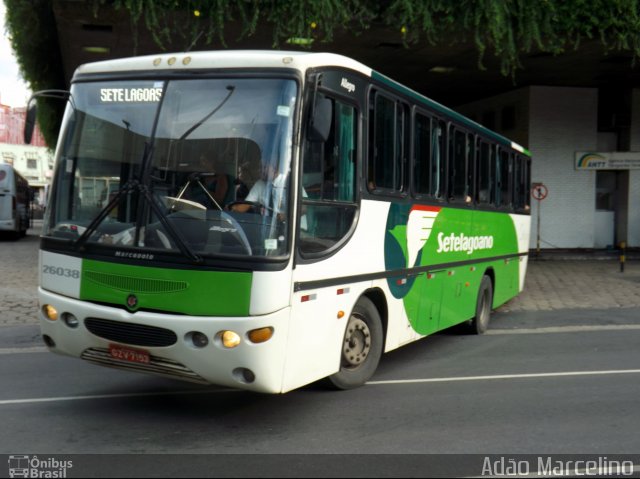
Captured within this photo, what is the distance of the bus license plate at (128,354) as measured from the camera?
5098 millimetres

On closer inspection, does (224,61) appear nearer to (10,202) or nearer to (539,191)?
(539,191)

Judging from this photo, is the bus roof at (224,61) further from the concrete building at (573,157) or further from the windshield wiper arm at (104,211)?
the concrete building at (573,157)

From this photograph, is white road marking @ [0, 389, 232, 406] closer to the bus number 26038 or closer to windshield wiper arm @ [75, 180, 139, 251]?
the bus number 26038

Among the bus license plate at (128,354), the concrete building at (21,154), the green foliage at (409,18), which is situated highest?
the concrete building at (21,154)

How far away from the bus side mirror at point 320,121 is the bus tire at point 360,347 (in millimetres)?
1689

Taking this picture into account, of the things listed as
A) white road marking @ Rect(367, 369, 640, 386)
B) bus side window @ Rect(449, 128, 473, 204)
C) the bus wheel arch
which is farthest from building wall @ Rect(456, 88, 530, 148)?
white road marking @ Rect(367, 369, 640, 386)

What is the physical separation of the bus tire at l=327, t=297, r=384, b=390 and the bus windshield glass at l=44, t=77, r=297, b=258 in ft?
4.98

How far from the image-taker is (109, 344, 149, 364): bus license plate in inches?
201

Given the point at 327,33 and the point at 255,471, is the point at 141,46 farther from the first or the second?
the point at 255,471

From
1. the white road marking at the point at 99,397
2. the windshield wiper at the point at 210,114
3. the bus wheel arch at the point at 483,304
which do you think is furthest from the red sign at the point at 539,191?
the windshield wiper at the point at 210,114

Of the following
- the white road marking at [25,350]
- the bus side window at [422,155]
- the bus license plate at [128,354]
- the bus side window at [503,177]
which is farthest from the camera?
the bus side window at [503,177]

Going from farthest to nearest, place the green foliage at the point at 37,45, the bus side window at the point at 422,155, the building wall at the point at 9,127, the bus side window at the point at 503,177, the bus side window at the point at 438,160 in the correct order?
the building wall at the point at 9,127
the green foliage at the point at 37,45
the bus side window at the point at 503,177
the bus side window at the point at 438,160
the bus side window at the point at 422,155

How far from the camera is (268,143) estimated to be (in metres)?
5.02

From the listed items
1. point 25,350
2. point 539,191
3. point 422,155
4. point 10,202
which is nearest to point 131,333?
point 422,155
